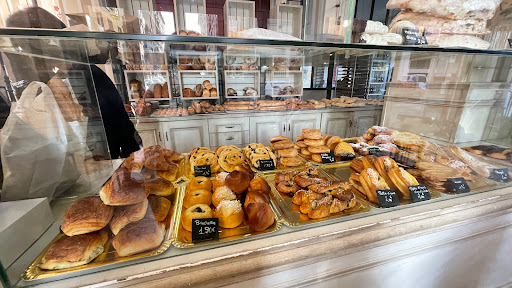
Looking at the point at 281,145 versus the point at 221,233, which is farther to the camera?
the point at 281,145

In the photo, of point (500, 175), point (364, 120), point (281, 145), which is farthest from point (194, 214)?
point (364, 120)

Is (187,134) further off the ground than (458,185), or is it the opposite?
(458,185)

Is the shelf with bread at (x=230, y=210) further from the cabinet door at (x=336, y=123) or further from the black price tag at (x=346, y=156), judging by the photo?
the cabinet door at (x=336, y=123)

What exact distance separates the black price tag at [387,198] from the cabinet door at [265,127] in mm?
1920

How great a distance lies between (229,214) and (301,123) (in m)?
2.24

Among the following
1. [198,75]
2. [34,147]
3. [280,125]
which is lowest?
[280,125]

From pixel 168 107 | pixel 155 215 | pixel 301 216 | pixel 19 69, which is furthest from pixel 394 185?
pixel 168 107

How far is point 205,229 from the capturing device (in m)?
0.81

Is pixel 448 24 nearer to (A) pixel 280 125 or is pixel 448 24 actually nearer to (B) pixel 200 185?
(A) pixel 280 125

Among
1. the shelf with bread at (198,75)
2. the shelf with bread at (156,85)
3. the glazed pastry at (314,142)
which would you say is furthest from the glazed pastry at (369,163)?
the shelf with bread at (198,75)

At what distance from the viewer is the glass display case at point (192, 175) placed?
0.71 meters

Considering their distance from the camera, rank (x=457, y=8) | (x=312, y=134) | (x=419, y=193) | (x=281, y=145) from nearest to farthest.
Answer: (x=419, y=193), (x=457, y=8), (x=281, y=145), (x=312, y=134)

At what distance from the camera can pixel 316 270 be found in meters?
0.88

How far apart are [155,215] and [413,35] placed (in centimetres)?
184
